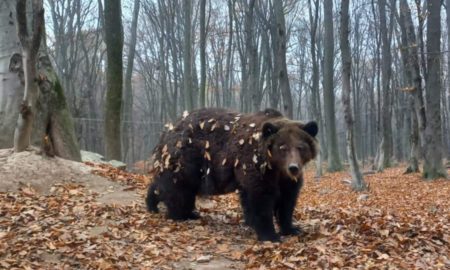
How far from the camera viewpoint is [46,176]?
8.54 metres

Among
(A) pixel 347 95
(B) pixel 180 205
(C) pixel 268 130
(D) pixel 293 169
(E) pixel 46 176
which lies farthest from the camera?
(A) pixel 347 95

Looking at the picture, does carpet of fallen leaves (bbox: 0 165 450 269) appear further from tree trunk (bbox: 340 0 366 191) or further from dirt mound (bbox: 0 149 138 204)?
tree trunk (bbox: 340 0 366 191)

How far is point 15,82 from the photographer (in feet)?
33.0

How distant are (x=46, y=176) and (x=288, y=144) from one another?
447 cm

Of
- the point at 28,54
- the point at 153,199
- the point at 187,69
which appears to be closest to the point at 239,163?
the point at 153,199

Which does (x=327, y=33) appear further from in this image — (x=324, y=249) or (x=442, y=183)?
(x=324, y=249)

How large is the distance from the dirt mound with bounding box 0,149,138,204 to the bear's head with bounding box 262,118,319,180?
9.92ft

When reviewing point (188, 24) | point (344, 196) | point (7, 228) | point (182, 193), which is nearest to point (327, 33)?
point (188, 24)

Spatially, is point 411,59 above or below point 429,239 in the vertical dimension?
above

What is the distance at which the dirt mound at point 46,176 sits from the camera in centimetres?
816

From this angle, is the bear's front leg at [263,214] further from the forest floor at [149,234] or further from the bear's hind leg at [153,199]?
the bear's hind leg at [153,199]

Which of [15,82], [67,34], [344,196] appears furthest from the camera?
[67,34]

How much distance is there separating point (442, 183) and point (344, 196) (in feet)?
14.4

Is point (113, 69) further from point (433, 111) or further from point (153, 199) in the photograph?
point (433, 111)
